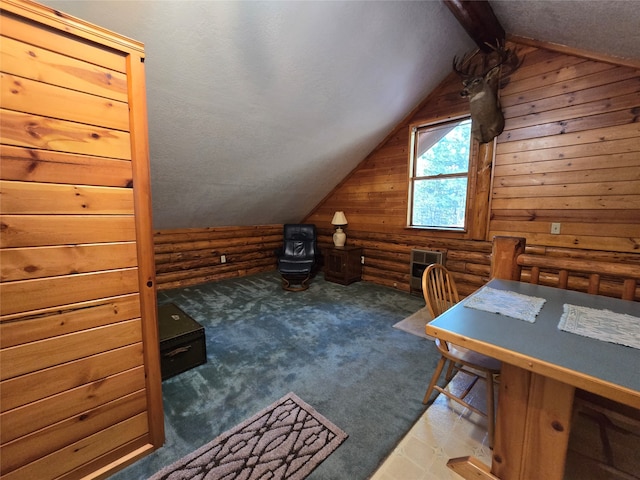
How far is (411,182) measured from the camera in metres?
3.77

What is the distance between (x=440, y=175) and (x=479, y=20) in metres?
1.60

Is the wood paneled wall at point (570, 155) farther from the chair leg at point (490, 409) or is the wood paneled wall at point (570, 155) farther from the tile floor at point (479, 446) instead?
the chair leg at point (490, 409)

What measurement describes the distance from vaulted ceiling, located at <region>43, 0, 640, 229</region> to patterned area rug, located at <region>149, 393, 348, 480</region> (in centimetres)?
233

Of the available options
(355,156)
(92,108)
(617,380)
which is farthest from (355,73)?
(617,380)

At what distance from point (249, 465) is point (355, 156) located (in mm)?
3777

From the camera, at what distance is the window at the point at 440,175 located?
11.0 feet

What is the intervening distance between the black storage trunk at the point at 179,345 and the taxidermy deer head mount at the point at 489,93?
340 cm

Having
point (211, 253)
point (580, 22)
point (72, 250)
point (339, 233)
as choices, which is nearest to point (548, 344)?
point (72, 250)

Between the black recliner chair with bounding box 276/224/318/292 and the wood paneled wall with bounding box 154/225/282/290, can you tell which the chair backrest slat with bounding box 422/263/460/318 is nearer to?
the black recliner chair with bounding box 276/224/318/292

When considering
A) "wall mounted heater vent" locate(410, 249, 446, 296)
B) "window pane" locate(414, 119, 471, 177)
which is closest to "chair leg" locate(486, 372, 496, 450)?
"wall mounted heater vent" locate(410, 249, 446, 296)

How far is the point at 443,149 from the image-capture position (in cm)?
352

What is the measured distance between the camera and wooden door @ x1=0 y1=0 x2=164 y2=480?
3.09 feet

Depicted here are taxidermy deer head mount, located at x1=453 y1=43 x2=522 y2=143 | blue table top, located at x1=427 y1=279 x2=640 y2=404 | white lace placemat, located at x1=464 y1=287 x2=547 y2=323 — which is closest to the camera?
blue table top, located at x1=427 y1=279 x2=640 y2=404

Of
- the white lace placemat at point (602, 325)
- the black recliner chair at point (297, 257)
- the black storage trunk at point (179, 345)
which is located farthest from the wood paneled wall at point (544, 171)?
the black storage trunk at point (179, 345)
